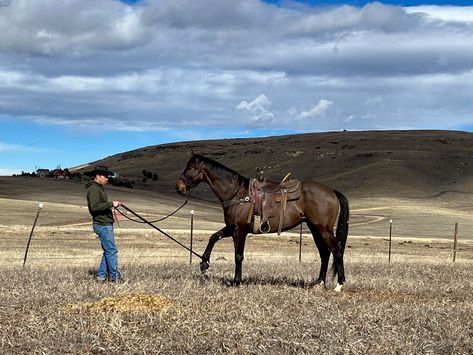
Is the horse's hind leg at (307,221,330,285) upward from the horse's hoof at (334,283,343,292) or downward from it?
upward

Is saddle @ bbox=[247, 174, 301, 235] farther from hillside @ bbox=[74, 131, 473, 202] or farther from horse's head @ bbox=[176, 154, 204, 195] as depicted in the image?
hillside @ bbox=[74, 131, 473, 202]

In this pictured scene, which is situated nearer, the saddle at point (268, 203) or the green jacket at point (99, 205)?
the saddle at point (268, 203)

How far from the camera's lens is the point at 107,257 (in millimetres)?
13719

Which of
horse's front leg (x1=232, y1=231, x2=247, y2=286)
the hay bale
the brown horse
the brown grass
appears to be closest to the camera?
the brown grass

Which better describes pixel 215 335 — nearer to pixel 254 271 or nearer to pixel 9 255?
pixel 254 271

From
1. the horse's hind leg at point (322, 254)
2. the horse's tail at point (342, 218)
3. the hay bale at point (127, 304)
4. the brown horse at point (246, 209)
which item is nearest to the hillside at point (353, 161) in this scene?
the horse's tail at point (342, 218)

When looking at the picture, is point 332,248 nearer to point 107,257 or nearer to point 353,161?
point 107,257

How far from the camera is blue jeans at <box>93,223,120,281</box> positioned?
45.0 feet

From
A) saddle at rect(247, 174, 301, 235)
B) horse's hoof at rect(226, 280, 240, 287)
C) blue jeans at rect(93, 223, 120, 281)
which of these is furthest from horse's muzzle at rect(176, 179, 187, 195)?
horse's hoof at rect(226, 280, 240, 287)

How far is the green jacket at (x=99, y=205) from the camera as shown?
13750 millimetres

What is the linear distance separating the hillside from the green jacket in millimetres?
64553

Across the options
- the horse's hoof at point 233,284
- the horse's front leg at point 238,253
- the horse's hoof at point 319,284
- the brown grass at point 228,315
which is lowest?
the horse's hoof at point 319,284

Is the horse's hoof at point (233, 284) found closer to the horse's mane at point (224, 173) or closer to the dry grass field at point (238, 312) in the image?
the dry grass field at point (238, 312)

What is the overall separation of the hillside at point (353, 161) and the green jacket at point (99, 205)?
64553 millimetres
